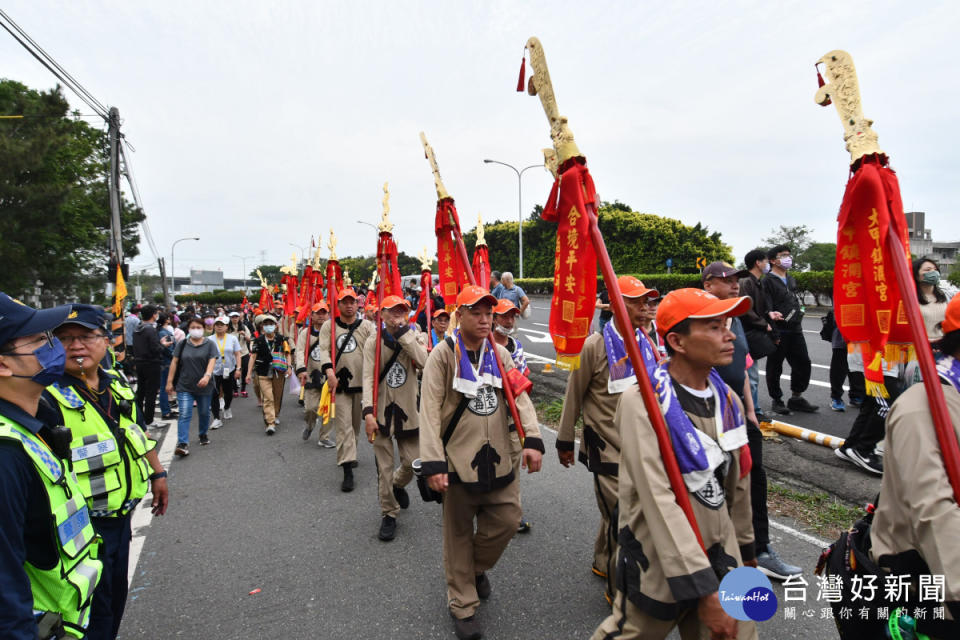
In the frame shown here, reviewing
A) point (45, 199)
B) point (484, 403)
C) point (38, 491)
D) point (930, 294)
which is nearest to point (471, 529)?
point (484, 403)

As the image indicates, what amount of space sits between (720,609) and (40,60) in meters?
11.9

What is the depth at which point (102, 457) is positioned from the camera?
7.83ft

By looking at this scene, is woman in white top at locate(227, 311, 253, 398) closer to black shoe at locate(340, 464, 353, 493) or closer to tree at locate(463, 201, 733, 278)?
black shoe at locate(340, 464, 353, 493)

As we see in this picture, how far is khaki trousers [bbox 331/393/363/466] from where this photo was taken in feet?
17.5

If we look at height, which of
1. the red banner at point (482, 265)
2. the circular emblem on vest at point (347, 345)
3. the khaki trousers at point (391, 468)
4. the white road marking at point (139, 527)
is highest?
the red banner at point (482, 265)

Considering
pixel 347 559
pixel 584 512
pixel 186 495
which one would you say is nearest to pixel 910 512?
pixel 584 512

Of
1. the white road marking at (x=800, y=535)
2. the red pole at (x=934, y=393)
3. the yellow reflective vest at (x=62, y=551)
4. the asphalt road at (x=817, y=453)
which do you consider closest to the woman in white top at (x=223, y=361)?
the asphalt road at (x=817, y=453)

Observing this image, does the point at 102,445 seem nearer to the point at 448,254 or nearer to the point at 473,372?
the point at 473,372

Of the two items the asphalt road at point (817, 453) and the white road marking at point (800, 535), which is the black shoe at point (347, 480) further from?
the asphalt road at point (817, 453)

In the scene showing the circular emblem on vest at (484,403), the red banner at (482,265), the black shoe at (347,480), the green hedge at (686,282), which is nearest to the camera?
the circular emblem on vest at (484,403)

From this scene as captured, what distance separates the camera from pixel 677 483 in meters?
1.82

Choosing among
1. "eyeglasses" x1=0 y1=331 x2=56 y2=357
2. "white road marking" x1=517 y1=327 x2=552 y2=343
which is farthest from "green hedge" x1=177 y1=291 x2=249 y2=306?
"eyeglasses" x1=0 y1=331 x2=56 y2=357

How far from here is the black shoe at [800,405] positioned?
680 cm

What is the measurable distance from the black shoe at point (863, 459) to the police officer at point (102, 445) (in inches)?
222
